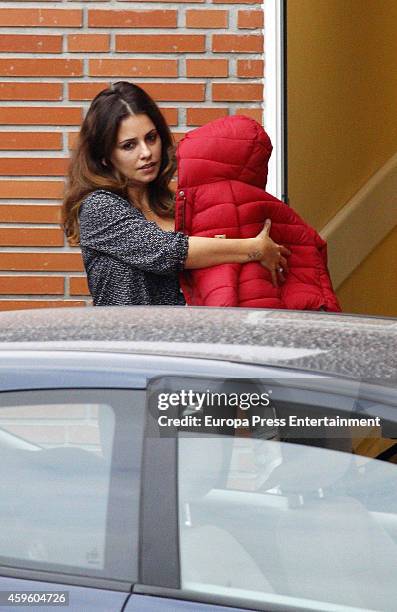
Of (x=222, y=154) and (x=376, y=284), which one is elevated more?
(x=222, y=154)

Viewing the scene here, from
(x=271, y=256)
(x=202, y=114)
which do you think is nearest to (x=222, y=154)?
(x=271, y=256)

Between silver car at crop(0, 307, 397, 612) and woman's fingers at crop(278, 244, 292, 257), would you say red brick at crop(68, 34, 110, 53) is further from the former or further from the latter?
silver car at crop(0, 307, 397, 612)

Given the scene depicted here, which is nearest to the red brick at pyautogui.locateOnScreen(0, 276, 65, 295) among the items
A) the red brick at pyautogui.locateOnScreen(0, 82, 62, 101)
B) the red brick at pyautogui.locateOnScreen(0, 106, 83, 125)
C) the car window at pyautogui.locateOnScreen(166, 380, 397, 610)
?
the red brick at pyautogui.locateOnScreen(0, 106, 83, 125)

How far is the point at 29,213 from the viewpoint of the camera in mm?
4992

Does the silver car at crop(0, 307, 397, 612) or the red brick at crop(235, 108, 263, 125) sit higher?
the red brick at crop(235, 108, 263, 125)

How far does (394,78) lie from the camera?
6.99m

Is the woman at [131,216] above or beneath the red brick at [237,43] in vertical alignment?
beneath

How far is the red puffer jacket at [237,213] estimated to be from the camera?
3451 millimetres

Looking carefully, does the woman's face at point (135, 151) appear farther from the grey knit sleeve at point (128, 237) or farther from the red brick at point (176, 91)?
the red brick at point (176, 91)

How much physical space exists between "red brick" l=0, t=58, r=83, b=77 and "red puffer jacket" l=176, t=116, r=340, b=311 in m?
1.56

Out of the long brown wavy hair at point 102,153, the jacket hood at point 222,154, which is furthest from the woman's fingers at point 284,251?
the long brown wavy hair at point 102,153

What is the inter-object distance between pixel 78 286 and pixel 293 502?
3096 mm

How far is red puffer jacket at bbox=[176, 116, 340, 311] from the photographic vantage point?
11.3 ft

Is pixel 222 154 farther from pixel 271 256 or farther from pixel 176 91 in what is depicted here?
pixel 176 91
